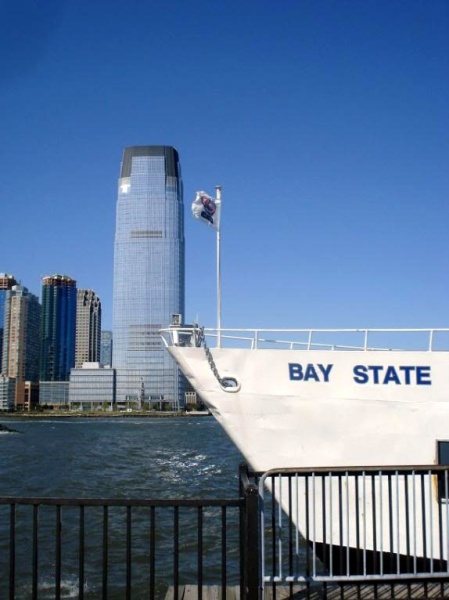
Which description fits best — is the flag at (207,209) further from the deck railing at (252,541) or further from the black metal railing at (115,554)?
the black metal railing at (115,554)

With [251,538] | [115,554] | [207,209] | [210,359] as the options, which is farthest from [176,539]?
[115,554]

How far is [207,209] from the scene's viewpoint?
12.0 metres

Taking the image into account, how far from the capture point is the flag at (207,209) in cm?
1190

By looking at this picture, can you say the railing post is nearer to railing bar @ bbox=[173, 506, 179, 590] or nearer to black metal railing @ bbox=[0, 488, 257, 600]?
railing bar @ bbox=[173, 506, 179, 590]

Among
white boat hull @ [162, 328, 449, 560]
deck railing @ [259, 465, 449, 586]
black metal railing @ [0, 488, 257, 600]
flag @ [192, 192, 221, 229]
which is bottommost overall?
black metal railing @ [0, 488, 257, 600]

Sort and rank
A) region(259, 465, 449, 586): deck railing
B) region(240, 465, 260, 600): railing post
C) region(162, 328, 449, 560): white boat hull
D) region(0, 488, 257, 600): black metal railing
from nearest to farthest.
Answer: region(240, 465, 260, 600): railing post → region(259, 465, 449, 586): deck railing → region(162, 328, 449, 560): white boat hull → region(0, 488, 257, 600): black metal railing

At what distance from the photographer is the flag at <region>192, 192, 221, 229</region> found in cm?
1190

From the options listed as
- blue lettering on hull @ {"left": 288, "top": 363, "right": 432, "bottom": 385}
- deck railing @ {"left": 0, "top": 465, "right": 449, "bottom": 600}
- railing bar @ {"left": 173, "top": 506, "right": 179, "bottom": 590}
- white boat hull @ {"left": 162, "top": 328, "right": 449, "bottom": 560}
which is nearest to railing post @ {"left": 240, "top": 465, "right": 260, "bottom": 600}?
deck railing @ {"left": 0, "top": 465, "right": 449, "bottom": 600}

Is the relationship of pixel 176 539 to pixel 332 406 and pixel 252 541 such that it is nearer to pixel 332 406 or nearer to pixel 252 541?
pixel 252 541

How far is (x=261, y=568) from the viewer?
6.60 m

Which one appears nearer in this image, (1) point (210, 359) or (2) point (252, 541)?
(2) point (252, 541)

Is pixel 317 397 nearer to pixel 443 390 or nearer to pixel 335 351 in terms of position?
pixel 335 351

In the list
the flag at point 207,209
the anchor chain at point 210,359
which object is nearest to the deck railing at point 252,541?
the anchor chain at point 210,359

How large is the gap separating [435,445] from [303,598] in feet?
12.0
